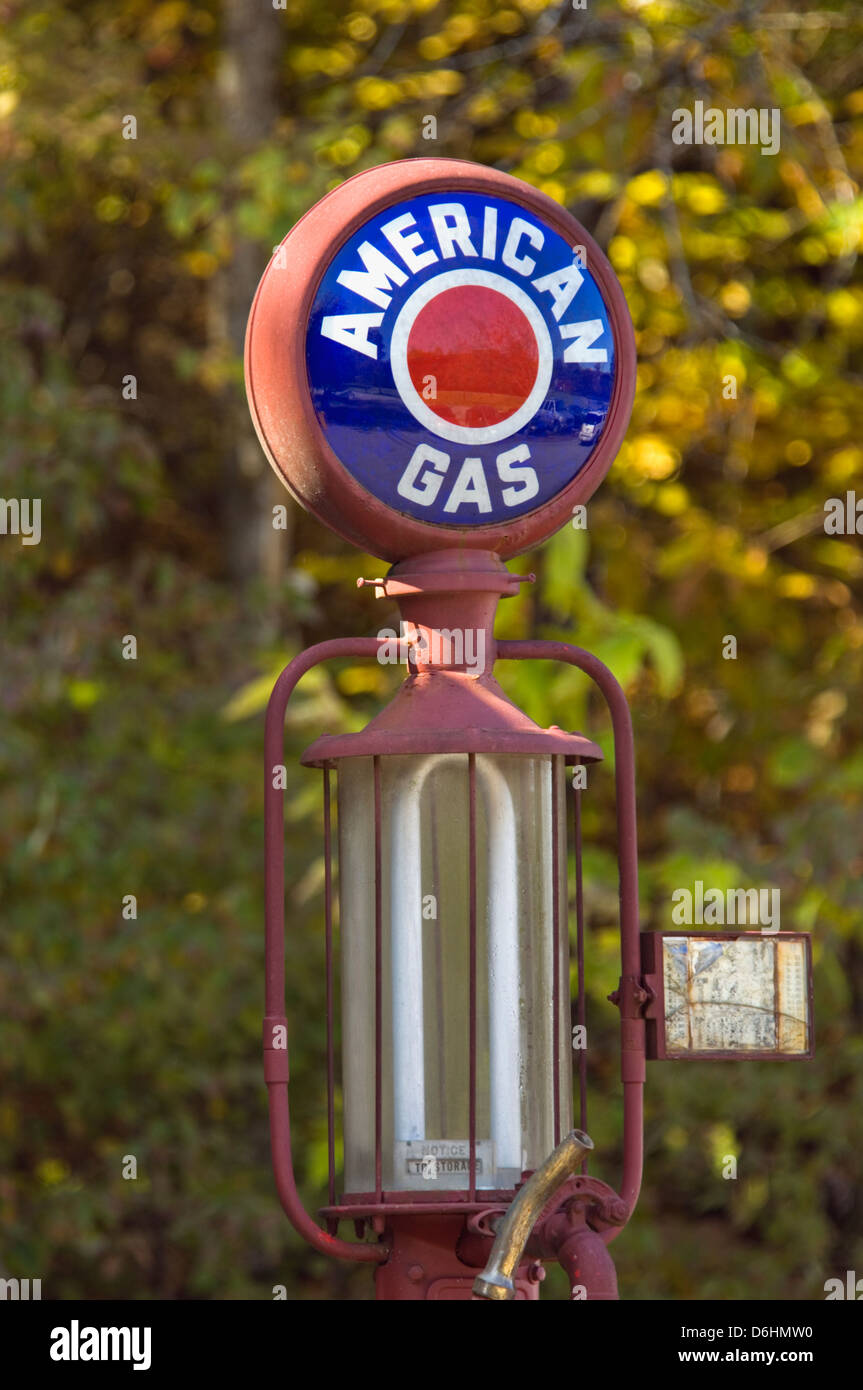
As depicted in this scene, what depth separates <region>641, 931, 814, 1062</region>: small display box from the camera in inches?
117

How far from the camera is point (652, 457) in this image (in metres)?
8.43

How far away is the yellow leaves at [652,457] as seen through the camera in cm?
841

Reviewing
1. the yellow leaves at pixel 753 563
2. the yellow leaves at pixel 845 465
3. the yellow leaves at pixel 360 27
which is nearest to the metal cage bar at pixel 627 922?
the yellow leaves at pixel 753 563

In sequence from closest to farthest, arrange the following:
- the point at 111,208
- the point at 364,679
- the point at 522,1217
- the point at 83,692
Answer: the point at 522,1217 < the point at 83,692 < the point at 364,679 < the point at 111,208

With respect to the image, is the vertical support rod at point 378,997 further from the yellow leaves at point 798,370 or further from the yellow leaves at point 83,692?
the yellow leaves at point 798,370

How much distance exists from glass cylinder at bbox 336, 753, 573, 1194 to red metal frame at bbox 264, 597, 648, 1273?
0.03 metres

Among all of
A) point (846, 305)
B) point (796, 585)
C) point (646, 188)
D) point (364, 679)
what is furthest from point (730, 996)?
point (364, 679)

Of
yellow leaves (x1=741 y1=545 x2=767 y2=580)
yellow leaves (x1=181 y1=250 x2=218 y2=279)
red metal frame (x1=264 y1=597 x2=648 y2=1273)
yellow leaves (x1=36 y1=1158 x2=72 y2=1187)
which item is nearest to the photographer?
red metal frame (x1=264 y1=597 x2=648 y2=1273)

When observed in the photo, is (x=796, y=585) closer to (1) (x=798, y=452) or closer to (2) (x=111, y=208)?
(1) (x=798, y=452)

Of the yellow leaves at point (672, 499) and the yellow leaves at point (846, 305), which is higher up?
the yellow leaves at point (846, 305)

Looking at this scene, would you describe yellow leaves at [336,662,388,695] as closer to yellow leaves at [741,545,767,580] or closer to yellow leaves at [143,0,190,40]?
yellow leaves at [741,545,767,580]

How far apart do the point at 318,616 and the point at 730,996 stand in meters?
5.33

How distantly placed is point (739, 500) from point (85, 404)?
296 cm

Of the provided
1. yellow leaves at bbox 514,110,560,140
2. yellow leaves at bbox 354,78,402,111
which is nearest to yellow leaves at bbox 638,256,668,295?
yellow leaves at bbox 514,110,560,140
